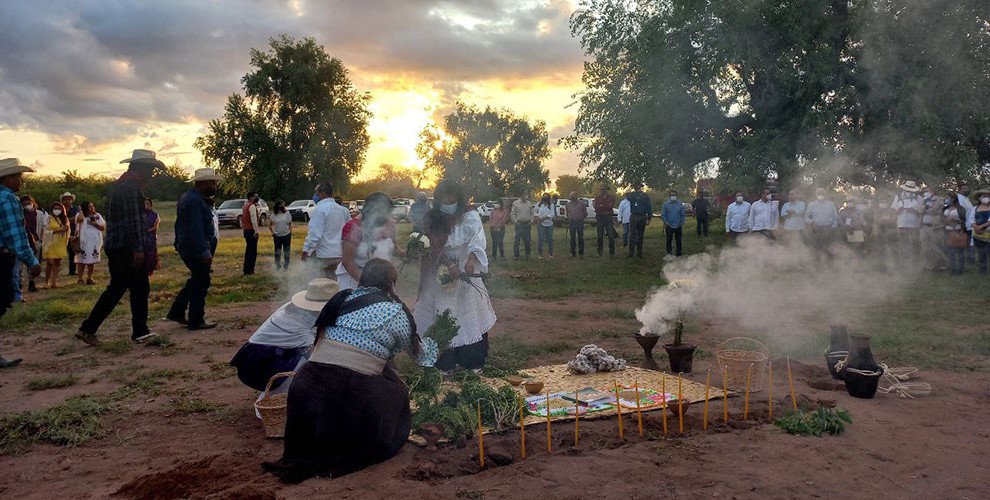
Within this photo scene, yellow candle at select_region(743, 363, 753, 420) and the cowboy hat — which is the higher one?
the cowboy hat

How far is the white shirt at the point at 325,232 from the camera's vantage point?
8539 millimetres

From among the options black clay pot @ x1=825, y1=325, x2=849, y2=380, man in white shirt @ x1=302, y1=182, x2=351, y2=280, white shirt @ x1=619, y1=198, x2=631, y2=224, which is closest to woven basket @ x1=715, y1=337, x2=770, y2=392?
black clay pot @ x1=825, y1=325, x2=849, y2=380

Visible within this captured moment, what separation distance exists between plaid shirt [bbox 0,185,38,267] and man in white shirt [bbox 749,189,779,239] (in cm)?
1494

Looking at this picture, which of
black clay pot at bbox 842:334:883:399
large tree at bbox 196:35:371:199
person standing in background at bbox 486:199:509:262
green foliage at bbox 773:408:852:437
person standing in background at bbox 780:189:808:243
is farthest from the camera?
large tree at bbox 196:35:371:199

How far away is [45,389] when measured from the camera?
6816 millimetres

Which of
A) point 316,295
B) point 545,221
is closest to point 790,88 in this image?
point 545,221

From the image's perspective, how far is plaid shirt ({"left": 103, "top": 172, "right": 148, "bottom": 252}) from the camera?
8.09 m

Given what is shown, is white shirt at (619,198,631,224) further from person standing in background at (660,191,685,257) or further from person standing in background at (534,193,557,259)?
person standing in background at (660,191,685,257)

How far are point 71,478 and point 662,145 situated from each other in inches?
647

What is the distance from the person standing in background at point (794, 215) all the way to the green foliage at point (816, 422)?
11.9 meters

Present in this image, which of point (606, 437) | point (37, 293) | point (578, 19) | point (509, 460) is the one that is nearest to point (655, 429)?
point (606, 437)

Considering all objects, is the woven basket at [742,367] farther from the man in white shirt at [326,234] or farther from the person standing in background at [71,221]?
the person standing in background at [71,221]

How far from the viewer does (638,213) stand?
739 inches

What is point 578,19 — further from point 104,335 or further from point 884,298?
point 104,335
